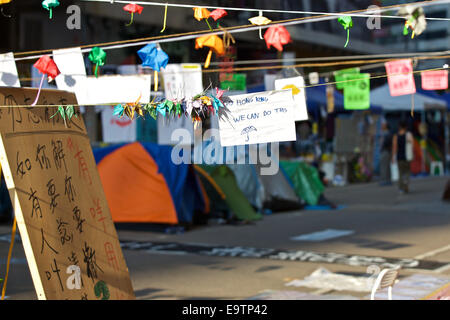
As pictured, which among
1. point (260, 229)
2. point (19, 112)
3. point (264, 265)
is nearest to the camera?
point (19, 112)

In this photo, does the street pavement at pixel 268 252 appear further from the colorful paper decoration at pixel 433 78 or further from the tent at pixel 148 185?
the colorful paper decoration at pixel 433 78

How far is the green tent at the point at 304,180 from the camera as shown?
15.7 meters

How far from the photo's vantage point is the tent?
478 inches

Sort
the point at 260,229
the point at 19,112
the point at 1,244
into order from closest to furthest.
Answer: the point at 19,112
the point at 1,244
the point at 260,229

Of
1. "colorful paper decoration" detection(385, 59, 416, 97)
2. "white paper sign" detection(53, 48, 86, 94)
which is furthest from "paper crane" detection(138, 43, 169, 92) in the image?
"colorful paper decoration" detection(385, 59, 416, 97)

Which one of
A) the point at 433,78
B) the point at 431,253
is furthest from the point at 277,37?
the point at 433,78

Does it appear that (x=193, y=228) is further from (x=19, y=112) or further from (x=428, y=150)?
(x=428, y=150)

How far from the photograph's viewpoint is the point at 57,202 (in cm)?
488

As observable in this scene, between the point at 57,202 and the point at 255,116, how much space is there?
5.41ft

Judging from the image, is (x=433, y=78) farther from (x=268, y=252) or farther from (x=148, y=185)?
(x=148, y=185)

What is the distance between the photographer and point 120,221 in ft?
41.0

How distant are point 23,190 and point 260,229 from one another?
8.23 metres
